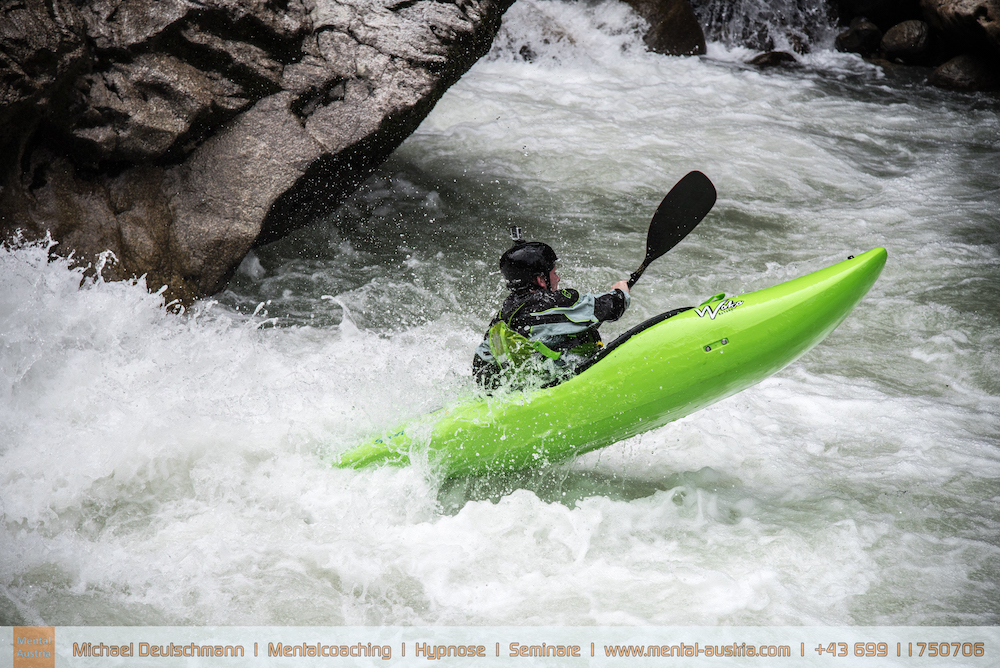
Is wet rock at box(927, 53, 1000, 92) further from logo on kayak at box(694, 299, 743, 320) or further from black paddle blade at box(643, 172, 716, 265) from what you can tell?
logo on kayak at box(694, 299, 743, 320)

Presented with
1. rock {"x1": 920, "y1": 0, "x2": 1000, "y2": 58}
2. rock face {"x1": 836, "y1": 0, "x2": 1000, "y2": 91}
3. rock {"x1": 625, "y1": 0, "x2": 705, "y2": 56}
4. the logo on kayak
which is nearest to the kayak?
the logo on kayak

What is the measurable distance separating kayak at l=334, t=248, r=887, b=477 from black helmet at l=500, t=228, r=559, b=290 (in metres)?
0.40

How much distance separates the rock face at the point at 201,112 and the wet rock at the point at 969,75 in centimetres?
634

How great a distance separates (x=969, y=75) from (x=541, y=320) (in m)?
8.26

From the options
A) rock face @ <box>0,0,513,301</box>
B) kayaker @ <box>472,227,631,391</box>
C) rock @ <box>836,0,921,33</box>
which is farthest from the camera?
rock @ <box>836,0,921,33</box>

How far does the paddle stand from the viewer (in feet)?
10.6

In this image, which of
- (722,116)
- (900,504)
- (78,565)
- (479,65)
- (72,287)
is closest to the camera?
(78,565)

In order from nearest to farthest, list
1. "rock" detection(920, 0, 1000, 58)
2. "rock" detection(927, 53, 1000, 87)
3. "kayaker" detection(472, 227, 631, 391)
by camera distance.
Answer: "kayaker" detection(472, 227, 631, 391) < "rock" detection(920, 0, 1000, 58) < "rock" detection(927, 53, 1000, 87)

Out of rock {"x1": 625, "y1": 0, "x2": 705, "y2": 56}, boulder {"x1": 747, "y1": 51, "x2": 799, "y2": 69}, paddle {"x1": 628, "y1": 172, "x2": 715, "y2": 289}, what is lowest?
paddle {"x1": 628, "y1": 172, "x2": 715, "y2": 289}

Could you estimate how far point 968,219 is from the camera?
5.84 meters

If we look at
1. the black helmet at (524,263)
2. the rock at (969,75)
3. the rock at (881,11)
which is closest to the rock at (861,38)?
the rock at (881,11)

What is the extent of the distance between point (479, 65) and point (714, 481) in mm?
6847

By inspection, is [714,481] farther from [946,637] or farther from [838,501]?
[946,637]

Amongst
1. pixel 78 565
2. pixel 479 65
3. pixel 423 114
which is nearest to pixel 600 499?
pixel 78 565
